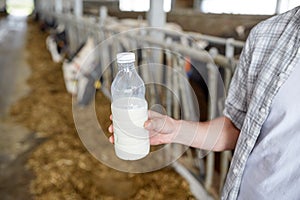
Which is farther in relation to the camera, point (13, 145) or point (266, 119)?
point (13, 145)

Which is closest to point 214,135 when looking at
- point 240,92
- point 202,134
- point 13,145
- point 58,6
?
point 202,134

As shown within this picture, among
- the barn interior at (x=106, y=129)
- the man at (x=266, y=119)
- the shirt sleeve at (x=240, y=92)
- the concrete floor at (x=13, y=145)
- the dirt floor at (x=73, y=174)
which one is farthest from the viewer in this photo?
the concrete floor at (x=13, y=145)

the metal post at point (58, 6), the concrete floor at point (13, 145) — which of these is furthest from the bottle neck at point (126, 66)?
the metal post at point (58, 6)

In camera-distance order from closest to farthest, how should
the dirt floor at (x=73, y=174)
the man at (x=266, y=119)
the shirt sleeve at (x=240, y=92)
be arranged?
1. the man at (x=266, y=119)
2. the shirt sleeve at (x=240, y=92)
3. the dirt floor at (x=73, y=174)

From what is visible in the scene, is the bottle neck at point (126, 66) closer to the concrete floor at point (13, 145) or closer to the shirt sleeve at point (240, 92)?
the shirt sleeve at point (240, 92)

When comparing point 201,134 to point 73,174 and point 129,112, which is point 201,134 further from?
point 73,174

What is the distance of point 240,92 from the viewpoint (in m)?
0.89

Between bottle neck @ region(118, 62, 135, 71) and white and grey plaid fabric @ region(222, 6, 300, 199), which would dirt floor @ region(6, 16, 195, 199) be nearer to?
bottle neck @ region(118, 62, 135, 71)

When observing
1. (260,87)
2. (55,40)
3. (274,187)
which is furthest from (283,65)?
(55,40)

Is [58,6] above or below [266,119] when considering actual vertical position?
below

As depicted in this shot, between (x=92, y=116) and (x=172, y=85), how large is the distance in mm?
1062

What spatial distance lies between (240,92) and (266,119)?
157mm

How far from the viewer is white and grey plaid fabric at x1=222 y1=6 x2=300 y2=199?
73 centimetres

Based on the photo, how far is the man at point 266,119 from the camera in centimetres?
70
